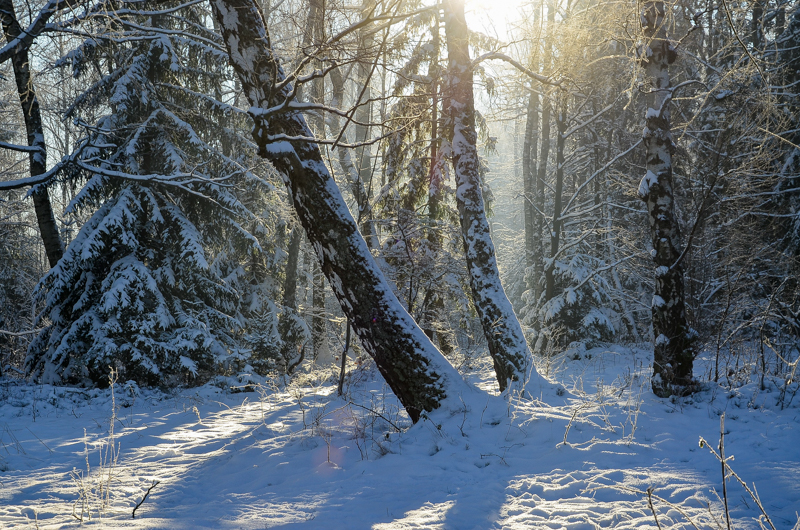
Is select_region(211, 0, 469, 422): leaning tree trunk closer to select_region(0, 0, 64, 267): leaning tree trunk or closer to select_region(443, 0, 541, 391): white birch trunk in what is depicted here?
select_region(443, 0, 541, 391): white birch trunk

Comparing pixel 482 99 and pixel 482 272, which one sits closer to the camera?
pixel 482 272

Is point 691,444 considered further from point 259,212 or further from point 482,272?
point 259,212

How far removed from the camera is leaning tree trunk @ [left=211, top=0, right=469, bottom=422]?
14.4 ft

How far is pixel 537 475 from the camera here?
3.38 meters

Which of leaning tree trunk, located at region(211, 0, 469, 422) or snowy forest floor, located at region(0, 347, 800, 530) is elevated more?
leaning tree trunk, located at region(211, 0, 469, 422)

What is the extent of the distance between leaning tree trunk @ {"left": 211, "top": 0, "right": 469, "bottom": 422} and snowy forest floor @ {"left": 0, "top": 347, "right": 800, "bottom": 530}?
16.8 inches

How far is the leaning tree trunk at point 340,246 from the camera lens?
4.39m

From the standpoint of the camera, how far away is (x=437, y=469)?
3516 millimetres

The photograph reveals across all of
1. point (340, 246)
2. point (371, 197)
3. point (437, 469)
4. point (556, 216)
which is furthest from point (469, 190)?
point (556, 216)

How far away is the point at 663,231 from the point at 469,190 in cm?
248

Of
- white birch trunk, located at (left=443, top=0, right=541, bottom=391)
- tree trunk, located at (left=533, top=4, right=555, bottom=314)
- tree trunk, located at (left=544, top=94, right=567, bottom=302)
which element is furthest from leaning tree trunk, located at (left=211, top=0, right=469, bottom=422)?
tree trunk, located at (left=533, top=4, right=555, bottom=314)

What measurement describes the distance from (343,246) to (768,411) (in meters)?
4.75

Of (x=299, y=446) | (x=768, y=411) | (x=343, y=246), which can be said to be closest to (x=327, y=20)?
(x=343, y=246)

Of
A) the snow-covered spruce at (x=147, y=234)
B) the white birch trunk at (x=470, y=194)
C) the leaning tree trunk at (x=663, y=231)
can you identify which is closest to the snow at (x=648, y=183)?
the leaning tree trunk at (x=663, y=231)
